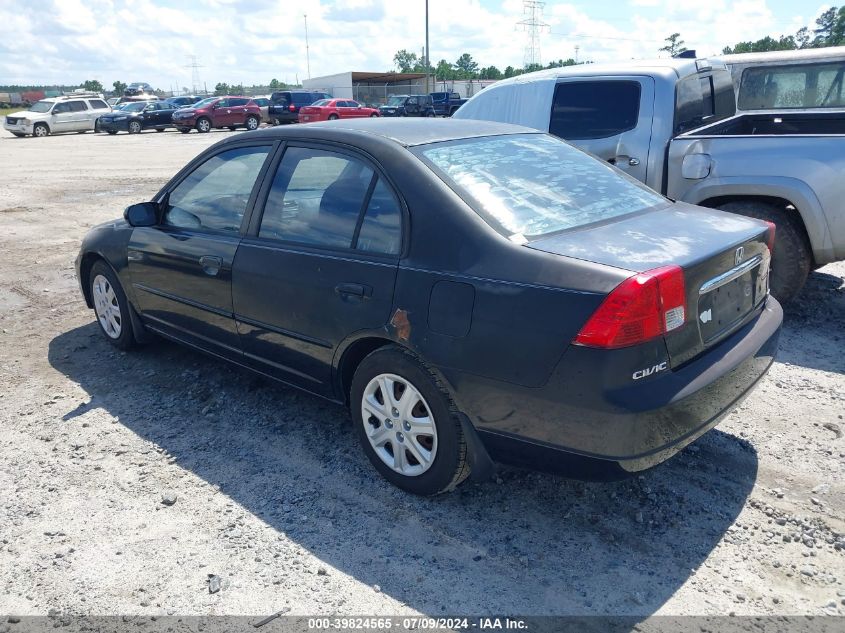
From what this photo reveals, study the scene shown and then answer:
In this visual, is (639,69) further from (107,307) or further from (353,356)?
(107,307)

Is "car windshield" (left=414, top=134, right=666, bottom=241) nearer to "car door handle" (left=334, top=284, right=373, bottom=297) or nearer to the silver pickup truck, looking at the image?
"car door handle" (left=334, top=284, right=373, bottom=297)

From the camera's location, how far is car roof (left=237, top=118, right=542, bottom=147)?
11.6 feet

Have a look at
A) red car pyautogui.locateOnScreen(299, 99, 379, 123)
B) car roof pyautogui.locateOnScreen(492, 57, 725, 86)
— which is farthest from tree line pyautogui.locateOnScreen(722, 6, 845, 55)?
car roof pyautogui.locateOnScreen(492, 57, 725, 86)

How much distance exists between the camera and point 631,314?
2580 mm

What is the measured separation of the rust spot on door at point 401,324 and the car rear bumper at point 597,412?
296 mm

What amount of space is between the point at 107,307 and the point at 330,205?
2.59m

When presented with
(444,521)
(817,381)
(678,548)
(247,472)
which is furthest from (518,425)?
(817,381)

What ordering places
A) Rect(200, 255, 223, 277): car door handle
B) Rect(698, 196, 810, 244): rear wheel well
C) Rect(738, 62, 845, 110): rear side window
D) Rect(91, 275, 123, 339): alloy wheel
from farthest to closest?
Rect(738, 62, 845, 110): rear side window < Rect(698, 196, 810, 244): rear wheel well < Rect(91, 275, 123, 339): alloy wheel < Rect(200, 255, 223, 277): car door handle

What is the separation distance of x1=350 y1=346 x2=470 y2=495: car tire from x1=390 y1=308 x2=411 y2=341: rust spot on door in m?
0.09

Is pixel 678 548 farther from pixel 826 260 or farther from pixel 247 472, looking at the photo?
pixel 826 260

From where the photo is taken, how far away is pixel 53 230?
9.89 metres

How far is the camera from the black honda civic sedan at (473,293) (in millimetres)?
2666

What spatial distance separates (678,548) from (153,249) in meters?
3.57

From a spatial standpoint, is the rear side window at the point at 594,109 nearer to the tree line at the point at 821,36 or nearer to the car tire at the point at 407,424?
the car tire at the point at 407,424
